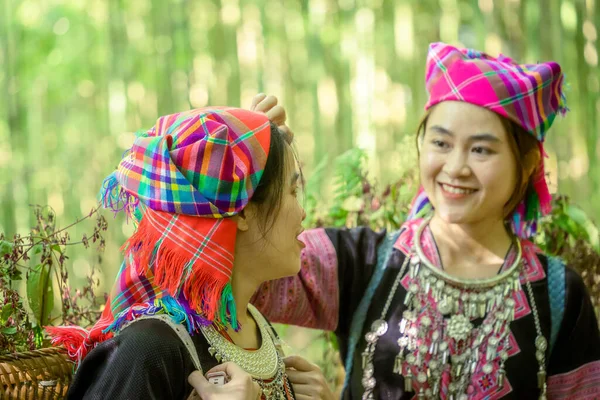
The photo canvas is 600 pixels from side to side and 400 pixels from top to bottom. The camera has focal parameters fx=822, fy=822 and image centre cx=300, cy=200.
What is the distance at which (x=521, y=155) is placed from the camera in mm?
2412

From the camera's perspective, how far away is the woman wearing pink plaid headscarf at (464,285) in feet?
7.64

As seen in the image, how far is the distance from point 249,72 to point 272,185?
2.53 meters

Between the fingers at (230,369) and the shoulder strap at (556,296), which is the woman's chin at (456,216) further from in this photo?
the fingers at (230,369)

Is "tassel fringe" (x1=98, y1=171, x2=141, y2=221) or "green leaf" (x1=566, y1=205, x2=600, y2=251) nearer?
"tassel fringe" (x1=98, y1=171, x2=141, y2=221)

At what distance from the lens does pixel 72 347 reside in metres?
1.67

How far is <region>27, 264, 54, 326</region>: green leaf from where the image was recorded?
1852 mm

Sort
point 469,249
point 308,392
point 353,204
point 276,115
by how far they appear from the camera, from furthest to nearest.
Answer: point 353,204 → point 469,249 → point 276,115 → point 308,392

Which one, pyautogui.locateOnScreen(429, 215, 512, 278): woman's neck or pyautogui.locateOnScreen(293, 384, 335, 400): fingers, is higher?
pyautogui.locateOnScreen(429, 215, 512, 278): woman's neck

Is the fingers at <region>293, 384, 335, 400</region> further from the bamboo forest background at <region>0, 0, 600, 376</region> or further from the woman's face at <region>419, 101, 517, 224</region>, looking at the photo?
the bamboo forest background at <region>0, 0, 600, 376</region>

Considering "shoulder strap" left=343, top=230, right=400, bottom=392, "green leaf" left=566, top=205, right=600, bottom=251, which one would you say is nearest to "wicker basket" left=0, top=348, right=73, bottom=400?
"shoulder strap" left=343, top=230, right=400, bottom=392

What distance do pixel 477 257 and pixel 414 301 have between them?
238 mm

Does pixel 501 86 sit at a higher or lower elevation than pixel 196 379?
higher

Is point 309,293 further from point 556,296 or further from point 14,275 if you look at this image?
point 14,275

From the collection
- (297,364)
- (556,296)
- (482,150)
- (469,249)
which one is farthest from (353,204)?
(297,364)
